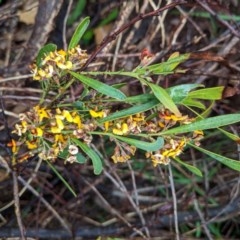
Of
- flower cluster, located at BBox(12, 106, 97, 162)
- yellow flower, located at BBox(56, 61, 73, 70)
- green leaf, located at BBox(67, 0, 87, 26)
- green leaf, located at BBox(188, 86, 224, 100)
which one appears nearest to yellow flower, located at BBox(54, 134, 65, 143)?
flower cluster, located at BBox(12, 106, 97, 162)

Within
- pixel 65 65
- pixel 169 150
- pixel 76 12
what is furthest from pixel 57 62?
pixel 76 12

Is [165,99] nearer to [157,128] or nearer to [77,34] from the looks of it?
[157,128]

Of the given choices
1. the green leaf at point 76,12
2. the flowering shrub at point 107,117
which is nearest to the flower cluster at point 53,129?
the flowering shrub at point 107,117

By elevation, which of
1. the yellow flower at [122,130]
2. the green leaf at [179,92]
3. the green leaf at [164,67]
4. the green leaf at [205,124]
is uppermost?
the green leaf at [164,67]

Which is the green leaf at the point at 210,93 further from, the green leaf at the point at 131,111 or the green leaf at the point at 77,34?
the green leaf at the point at 77,34

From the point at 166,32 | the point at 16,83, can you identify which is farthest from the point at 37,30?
the point at 166,32

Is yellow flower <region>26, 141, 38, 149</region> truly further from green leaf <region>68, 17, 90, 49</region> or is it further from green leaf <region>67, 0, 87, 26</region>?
green leaf <region>67, 0, 87, 26</region>
